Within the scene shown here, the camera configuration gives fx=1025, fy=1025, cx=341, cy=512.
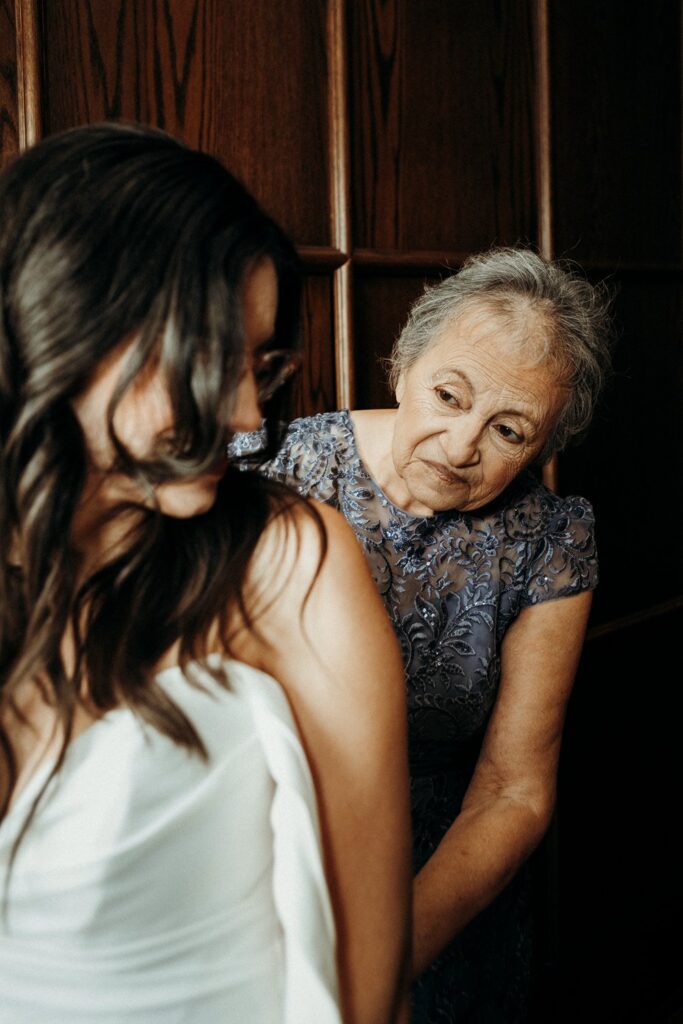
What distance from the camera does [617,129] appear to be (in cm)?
279

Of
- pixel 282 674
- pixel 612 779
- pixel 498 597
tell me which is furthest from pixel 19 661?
pixel 612 779

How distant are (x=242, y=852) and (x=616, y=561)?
2118 millimetres

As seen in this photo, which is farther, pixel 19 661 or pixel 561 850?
pixel 561 850

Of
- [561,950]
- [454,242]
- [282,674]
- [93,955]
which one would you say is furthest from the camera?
[561,950]

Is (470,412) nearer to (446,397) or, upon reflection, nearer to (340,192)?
(446,397)

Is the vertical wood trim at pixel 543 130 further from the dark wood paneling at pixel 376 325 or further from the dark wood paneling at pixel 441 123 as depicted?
the dark wood paneling at pixel 376 325

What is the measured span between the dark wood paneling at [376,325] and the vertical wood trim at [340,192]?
0.05 m

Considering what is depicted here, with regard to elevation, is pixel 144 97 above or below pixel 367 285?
above

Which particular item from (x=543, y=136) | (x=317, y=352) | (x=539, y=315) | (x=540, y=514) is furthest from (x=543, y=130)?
(x=540, y=514)

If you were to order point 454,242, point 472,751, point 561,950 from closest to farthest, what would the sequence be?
point 472,751, point 454,242, point 561,950

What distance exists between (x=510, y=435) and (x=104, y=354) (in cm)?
94

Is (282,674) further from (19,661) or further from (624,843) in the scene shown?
(624,843)

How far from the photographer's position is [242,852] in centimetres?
95

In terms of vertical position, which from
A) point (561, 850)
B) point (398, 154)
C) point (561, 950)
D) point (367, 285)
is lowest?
point (561, 950)
